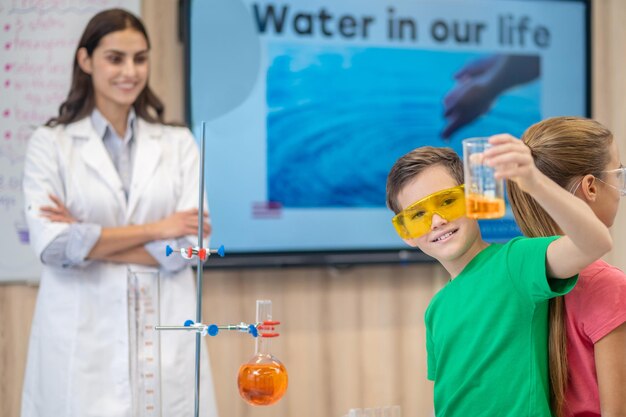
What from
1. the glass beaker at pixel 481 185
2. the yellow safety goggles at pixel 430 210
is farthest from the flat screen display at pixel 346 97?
the glass beaker at pixel 481 185

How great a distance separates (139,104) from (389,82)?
132cm

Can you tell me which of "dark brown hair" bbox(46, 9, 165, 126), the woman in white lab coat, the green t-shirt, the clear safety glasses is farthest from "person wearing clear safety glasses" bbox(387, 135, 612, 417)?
"dark brown hair" bbox(46, 9, 165, 126)

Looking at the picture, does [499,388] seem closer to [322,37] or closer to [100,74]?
[100,74]

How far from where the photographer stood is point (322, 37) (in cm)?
384

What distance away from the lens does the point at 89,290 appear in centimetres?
293

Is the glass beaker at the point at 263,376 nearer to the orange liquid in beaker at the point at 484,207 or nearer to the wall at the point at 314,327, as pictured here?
the orange liquid in beaker at the point at 484,207

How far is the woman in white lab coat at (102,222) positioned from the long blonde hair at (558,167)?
148 cm

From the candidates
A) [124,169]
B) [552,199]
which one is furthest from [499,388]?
[124,169]

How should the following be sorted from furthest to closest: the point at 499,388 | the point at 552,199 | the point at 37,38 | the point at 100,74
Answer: the point at 37,38 < the point at 100,74 < the point at 499,388 < the point at 552,199

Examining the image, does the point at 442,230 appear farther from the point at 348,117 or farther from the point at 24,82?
the point at 24,82

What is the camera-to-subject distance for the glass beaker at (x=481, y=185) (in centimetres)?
127

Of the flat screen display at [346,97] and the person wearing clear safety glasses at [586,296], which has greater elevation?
the flat screen display at [346,97]

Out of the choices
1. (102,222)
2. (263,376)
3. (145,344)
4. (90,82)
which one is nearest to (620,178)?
(263,376)

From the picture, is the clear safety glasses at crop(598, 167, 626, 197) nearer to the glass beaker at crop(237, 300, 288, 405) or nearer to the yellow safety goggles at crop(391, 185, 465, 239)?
the yellow safety goggles at crop(391, 185, 465, 239)
